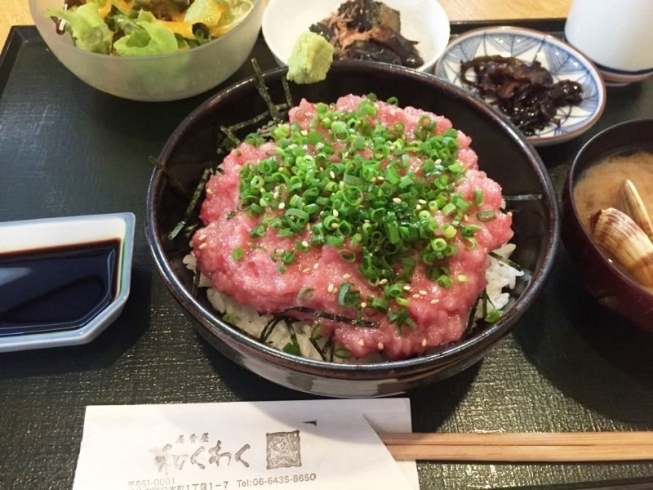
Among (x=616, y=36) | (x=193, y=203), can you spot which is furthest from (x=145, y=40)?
(x=616, y=36)

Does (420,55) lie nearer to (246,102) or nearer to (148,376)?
(246,102)

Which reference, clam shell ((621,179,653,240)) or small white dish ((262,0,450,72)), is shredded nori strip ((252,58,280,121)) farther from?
clam shell ((621,179,653,240))

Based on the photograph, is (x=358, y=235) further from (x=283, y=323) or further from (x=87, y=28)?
(x=87, y=28)

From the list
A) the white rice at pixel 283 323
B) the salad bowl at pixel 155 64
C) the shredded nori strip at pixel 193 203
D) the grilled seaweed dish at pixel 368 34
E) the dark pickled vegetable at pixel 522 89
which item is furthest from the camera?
the grilled seaweed dish at pixel 368 34

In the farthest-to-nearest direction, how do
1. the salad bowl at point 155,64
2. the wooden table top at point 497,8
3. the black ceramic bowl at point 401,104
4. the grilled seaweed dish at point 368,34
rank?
1. the wooden table top at point 497,8
2. the grilled seaweed dish at point 368,34
3. the salad bowl at point 155,64
4. the black ceramic bowl at point 401,104

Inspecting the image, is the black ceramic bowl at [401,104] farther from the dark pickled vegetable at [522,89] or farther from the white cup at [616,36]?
the white cup at [616,36]

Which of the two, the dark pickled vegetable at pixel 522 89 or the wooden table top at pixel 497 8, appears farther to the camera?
the wooden table top at pixel 497 8

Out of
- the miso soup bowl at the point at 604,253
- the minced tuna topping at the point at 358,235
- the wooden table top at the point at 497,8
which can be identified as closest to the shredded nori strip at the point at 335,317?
the minced tuna topping at the point at 358,235

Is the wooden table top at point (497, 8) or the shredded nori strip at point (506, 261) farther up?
the wooden table top at point (497, 8)
